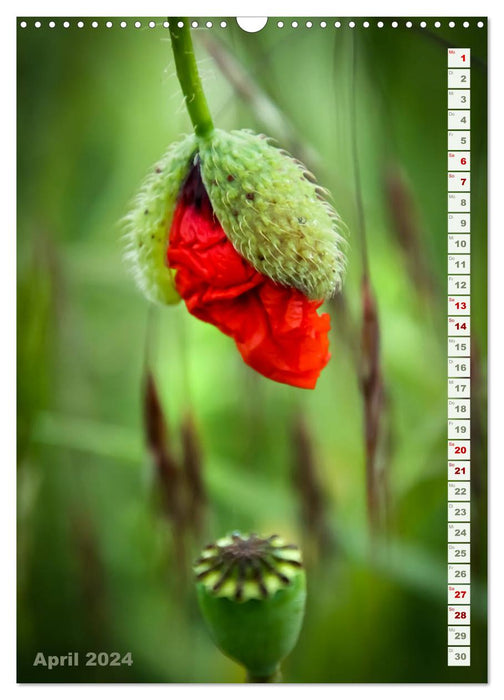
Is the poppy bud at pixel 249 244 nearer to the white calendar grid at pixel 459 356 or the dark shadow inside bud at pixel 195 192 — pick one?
the dark shadow inside bud at pixel 195 192

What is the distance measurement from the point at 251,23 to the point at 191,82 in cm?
22

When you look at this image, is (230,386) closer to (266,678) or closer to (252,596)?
(252,596)

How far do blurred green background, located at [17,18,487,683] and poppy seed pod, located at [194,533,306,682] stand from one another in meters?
0.19

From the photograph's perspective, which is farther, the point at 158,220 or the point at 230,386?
the point at 230,386

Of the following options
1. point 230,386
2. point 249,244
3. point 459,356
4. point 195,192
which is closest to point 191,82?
Answer: point 195,192

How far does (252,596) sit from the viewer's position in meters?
1.26

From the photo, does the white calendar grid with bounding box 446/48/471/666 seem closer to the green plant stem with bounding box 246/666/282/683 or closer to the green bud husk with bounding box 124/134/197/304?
the green plant stem with bounding box 246/666/282/683

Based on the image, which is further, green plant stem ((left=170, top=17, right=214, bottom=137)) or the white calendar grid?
the white calendar grid

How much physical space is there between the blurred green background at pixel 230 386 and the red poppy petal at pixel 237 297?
185 mm

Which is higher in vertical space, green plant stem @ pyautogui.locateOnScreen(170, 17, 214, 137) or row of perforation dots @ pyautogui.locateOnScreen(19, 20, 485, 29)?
row of perforation dots @ pyautogui.locateOnScreen(19, 20, 485, 29)

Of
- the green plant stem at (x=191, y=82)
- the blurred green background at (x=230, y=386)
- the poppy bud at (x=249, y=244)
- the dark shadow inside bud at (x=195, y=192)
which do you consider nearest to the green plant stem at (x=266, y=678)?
the blurred green background at (x=230, y=386)

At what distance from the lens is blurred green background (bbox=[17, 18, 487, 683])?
4.85ft

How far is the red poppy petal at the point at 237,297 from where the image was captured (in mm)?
1274

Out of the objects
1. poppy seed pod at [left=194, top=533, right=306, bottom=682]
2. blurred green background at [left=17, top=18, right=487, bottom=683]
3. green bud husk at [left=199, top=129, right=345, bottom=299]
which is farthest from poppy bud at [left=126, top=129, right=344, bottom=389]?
poppy seed pod at [left=194, top=533, right=306, bottom=682]
